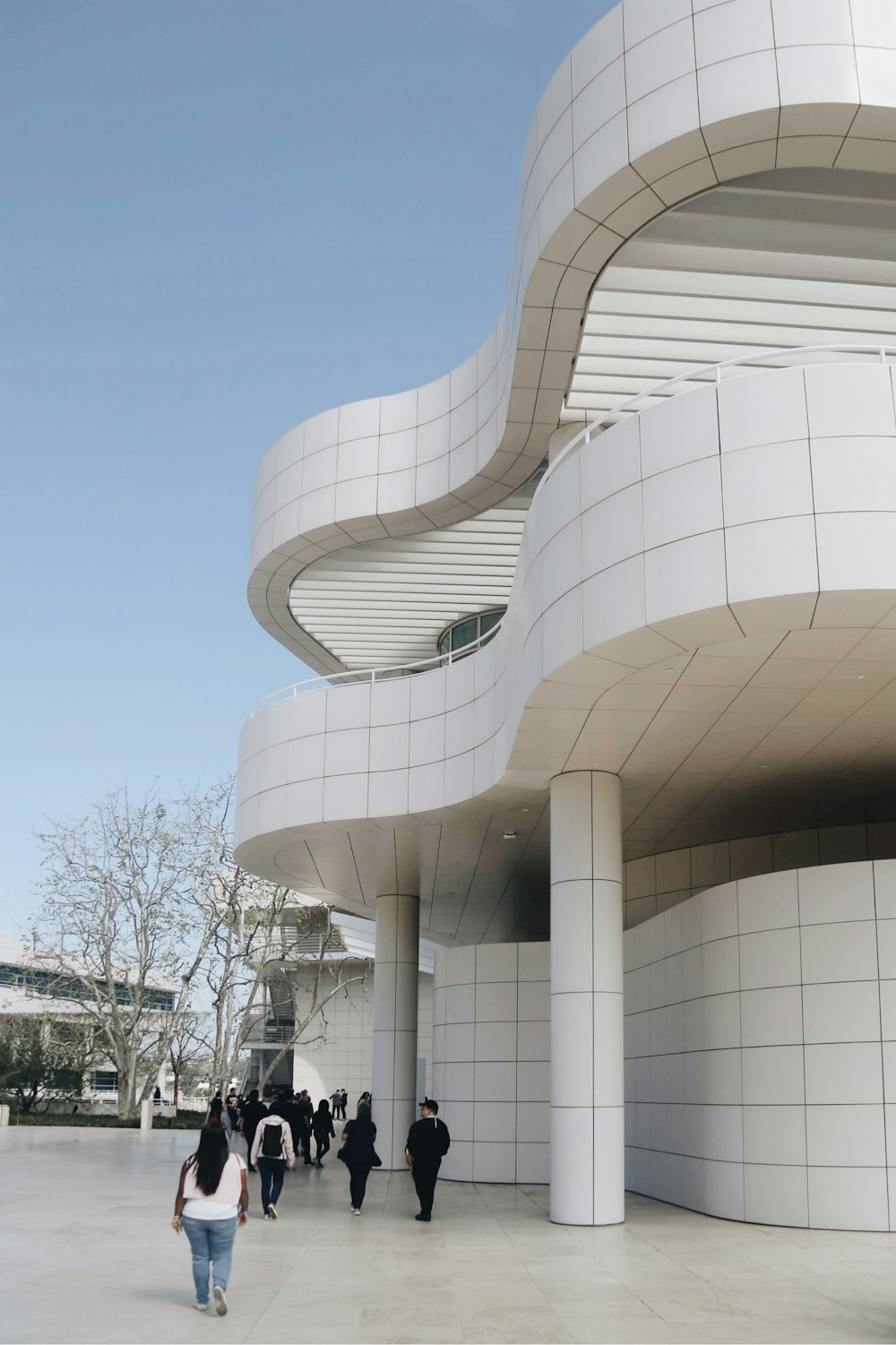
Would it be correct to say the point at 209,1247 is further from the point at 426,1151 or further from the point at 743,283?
the point at 743,283

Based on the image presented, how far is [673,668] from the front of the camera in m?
12.7

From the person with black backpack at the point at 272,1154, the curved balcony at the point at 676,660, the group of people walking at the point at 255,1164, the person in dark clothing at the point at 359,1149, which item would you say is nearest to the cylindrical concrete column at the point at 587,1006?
the curved balcony at the point at 676,660

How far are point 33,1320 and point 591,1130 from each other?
25.8 feet

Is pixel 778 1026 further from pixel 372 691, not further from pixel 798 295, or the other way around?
pixel 798 295

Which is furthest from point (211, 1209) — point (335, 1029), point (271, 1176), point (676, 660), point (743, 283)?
point (335, 1029)

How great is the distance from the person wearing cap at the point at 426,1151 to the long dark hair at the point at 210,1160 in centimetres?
590

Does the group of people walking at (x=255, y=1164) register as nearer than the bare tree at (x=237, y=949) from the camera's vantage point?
Yes

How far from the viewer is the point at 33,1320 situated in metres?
8.77

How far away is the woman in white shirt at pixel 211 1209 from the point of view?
29.5 ft

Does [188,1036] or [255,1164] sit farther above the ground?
[188,1036]

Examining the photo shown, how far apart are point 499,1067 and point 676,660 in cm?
1108

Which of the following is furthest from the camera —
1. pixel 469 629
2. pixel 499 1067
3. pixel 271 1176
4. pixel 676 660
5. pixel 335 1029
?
pixel 335 1029

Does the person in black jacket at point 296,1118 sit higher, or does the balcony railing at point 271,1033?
the person in black jacket at point 296,1118

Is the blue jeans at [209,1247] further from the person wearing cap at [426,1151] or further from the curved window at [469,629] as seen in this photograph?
the curved window at [469,629]
